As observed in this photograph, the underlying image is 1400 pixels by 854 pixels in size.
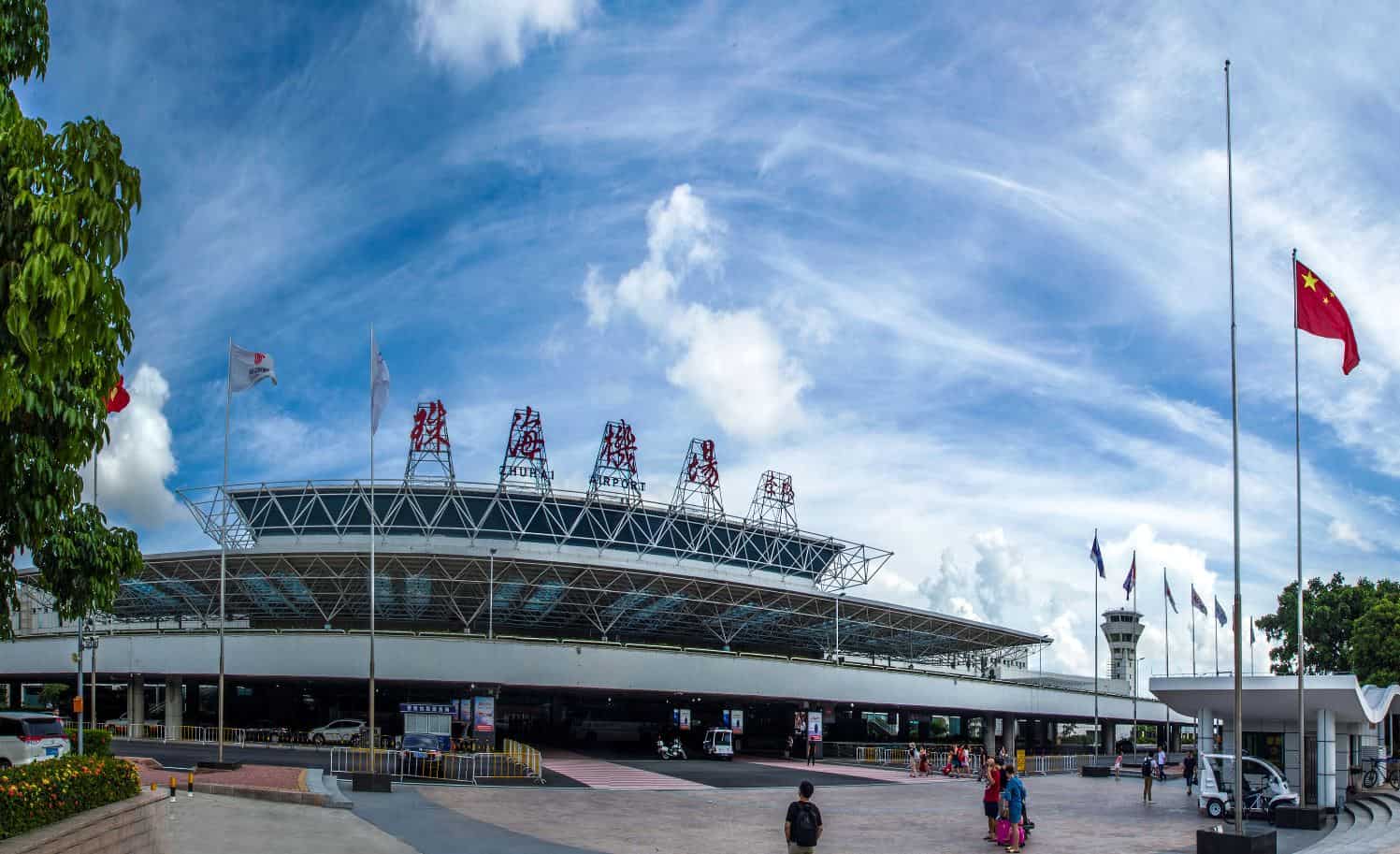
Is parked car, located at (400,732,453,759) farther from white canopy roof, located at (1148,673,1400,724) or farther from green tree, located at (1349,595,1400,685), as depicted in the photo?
green tree, located at (1349,595,1400,685)

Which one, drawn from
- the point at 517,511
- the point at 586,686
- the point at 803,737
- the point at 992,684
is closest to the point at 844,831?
the point at 586,686

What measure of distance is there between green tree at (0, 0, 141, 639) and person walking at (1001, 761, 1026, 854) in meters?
20.0

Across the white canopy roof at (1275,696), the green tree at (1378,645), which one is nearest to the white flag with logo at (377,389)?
the white canopy roof at (1275,696)

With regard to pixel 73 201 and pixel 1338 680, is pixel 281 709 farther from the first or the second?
pixel 73 201

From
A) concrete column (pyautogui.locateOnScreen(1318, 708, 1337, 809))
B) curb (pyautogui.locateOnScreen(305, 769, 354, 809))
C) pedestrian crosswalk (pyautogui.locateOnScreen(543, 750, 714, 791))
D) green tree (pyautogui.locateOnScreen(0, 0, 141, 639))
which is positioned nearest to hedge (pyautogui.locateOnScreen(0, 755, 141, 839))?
green tree (pyautogui.locateOnScreen(0, 0, 141, 639))

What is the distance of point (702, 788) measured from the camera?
1609 inches

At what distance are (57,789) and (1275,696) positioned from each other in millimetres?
30569

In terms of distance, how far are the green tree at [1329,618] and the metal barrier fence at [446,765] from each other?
61.5 m

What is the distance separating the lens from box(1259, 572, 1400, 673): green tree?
264ft

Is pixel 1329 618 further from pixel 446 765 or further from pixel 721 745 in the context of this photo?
pixel 446 765

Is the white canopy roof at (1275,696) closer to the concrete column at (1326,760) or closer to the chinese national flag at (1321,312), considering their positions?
the concrete column at (1326,760)

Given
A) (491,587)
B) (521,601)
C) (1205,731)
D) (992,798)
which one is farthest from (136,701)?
(1205,731)

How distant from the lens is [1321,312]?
25953 millimetres

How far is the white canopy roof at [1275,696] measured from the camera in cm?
3038
